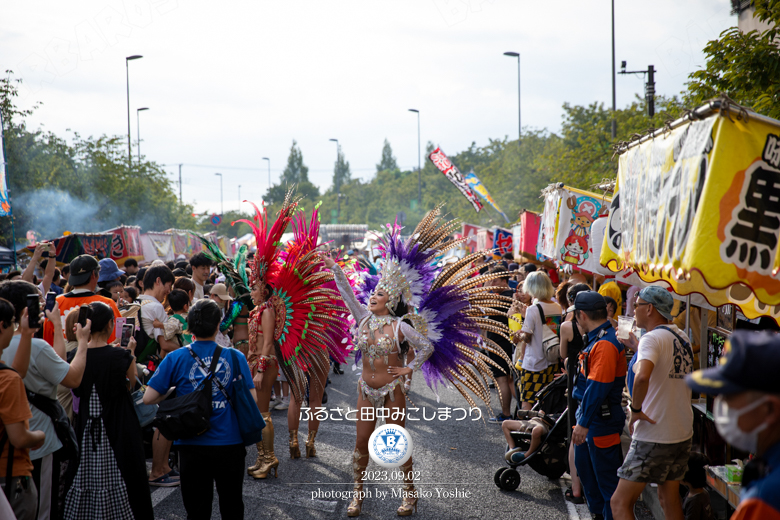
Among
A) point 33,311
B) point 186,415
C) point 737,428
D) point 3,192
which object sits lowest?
point 186,415

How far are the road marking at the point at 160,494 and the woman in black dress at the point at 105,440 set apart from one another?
1158mm

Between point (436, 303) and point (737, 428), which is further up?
point (737, 428)

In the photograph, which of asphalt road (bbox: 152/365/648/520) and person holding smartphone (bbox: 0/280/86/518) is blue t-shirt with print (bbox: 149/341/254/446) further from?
asphalt road (bbox: 152/365/648/520)

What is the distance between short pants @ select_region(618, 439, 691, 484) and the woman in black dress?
128 inches

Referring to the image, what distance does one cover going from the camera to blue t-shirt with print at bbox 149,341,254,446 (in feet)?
12.4

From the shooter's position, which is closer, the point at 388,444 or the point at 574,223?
the point at 388,444

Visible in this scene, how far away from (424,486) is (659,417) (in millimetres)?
2566

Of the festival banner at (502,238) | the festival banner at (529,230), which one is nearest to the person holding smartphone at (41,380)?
the festival banner at (529,230)

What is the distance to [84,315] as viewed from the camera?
3.79 meters

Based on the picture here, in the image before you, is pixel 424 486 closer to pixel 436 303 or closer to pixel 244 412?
pixel 436 303

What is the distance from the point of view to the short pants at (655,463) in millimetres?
3871

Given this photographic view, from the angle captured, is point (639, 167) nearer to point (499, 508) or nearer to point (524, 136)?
point (499, 508)

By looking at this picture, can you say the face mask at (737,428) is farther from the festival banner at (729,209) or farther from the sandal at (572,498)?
the sandal at (572,498)

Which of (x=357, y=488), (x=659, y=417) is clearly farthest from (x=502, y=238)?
(x=659, y=417)
